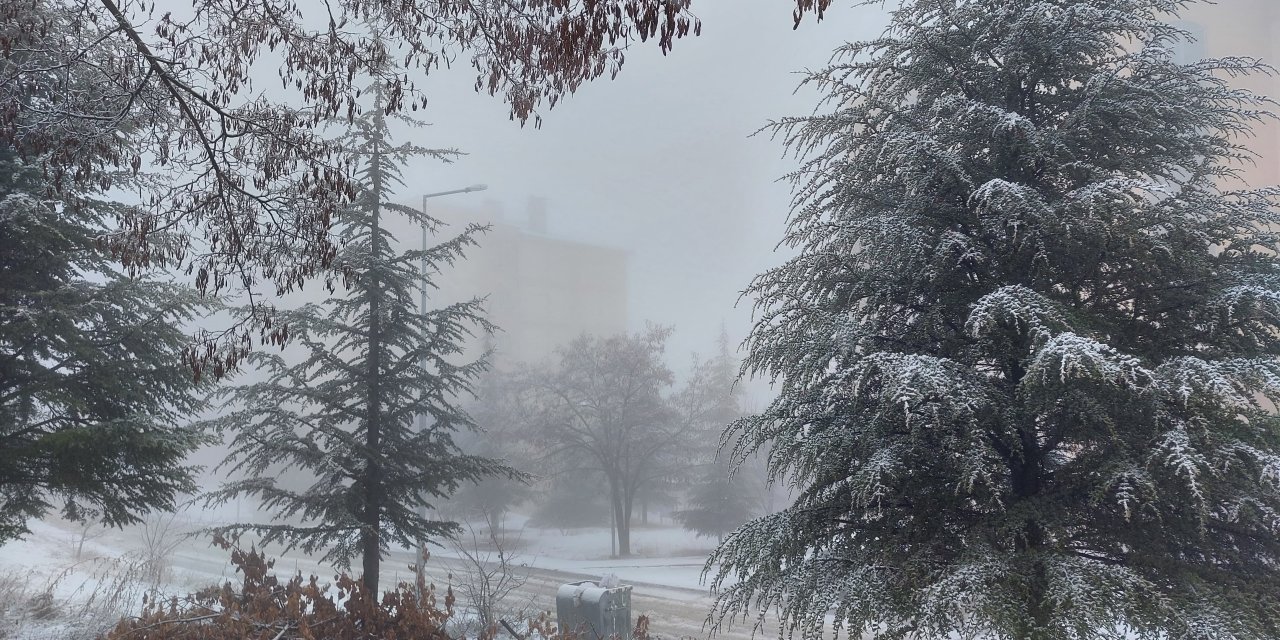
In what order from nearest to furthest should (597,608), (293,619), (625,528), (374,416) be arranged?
1. (293,619)
2. (597,608)
3. (374,416)
4. (625,528)

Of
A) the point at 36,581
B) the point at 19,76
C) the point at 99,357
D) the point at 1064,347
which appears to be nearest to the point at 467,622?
the point at 99,357

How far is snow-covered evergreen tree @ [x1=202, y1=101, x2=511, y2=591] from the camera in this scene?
10.0m

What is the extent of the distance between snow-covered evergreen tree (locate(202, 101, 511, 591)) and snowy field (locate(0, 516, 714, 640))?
1.77 meters

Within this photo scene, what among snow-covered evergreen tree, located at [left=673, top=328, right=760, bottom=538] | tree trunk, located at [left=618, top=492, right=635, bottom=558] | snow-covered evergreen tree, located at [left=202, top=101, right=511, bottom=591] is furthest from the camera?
tree trunk, located at [left=618, top=492, right=635, bottom=558]

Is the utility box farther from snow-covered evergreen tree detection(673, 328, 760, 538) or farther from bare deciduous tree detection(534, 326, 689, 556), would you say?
bare deciduous tree detection(534, 326, 689, 556)

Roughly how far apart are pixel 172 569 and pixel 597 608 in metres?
14.0

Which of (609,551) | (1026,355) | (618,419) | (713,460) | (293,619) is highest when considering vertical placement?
(618,419)

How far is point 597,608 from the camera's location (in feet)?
35.1

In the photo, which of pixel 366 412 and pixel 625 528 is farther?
pixel 625 528

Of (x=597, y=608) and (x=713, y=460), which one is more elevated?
(x=713, y=460)

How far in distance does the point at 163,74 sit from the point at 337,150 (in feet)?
3.66

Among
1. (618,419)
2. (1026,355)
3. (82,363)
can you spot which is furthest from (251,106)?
(618,419)

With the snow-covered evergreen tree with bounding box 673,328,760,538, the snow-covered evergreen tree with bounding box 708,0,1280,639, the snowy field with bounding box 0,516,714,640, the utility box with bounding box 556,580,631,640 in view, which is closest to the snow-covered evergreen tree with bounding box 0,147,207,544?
the snowy field with bounding box 0,516,714,640

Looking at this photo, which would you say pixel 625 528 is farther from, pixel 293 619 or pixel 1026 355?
pixel 1026 355
